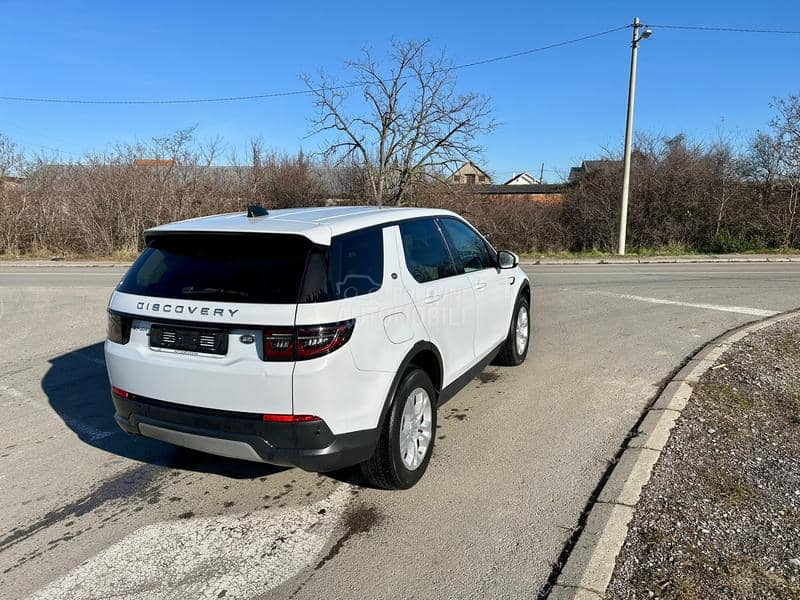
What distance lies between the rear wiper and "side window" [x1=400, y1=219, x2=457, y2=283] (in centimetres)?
120

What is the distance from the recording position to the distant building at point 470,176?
2598cm

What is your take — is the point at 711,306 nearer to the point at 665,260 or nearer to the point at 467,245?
the point at 467,245

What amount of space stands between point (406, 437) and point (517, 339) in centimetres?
287

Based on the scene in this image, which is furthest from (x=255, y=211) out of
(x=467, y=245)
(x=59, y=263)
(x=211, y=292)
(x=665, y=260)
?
(x=59, y=263)

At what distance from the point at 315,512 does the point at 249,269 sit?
152 cm

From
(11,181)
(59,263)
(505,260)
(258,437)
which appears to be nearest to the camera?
(258,437)

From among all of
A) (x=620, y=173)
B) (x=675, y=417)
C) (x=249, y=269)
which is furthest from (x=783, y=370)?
(x=620, y=173)

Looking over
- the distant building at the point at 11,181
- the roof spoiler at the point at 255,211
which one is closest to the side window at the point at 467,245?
the roof spoiler at the point at 255,211

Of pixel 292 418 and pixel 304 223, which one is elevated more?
pixel 304 223

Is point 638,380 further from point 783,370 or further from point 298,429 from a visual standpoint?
point 298,429

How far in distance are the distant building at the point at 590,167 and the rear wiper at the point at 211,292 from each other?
25907 mm

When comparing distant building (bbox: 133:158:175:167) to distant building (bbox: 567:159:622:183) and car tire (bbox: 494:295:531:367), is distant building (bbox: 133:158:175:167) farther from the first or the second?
car tire (bbox: 494:295:531:367)

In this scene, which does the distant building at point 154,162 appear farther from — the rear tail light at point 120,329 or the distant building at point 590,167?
the rear tail light at point 120,329

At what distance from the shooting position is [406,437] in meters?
3.61
